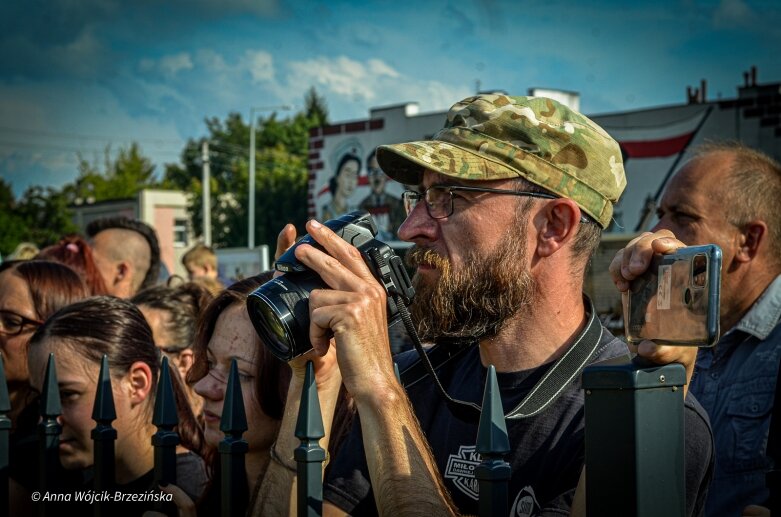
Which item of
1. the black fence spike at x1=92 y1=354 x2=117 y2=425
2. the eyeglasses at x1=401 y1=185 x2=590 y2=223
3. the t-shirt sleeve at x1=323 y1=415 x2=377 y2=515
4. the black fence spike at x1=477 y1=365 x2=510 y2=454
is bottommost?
the t-shirt sleeve at x1=323 y1=415 x2=377 y2=515

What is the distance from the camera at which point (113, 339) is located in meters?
2.90

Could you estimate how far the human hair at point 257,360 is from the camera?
96.4 inches

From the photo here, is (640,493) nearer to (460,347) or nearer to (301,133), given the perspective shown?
(460,347)

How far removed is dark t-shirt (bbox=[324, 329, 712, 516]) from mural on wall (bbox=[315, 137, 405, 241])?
719 inches

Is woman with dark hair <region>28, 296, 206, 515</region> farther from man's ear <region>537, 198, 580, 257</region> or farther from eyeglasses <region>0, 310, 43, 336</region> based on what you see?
man's ear <region>537, 198, 580, 257</region>

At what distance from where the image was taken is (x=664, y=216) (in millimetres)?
3270

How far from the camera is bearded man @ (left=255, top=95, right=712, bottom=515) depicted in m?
1.90

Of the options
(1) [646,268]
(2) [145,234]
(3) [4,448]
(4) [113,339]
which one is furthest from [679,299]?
(2) [145,234]

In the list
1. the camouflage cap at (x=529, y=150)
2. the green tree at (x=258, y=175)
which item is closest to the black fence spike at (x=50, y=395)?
the camouflage cap at (x=529, y=150)

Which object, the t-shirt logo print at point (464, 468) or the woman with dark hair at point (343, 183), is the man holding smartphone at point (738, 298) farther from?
the woman with dark hair at point (343, 183)

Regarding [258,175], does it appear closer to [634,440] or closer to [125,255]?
[125,255]

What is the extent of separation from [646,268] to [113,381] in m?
1.93

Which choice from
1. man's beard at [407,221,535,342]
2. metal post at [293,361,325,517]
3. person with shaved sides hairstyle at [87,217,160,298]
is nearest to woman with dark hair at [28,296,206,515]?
man's beard at [407,221,535,342]

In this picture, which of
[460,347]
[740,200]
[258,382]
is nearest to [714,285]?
[460,347]
